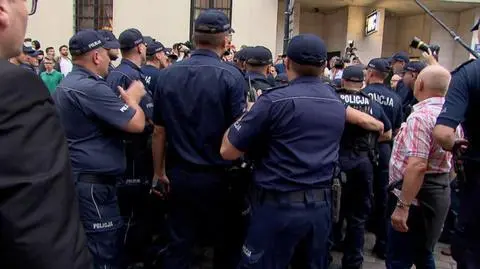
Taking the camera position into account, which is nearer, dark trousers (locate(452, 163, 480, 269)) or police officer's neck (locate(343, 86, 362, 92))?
dark trousers (locate(452, 163, 480, 269))

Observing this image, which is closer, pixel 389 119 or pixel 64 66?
pixel 389 119

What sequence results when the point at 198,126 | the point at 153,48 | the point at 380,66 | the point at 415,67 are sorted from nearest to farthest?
the point at 198,126 < the point at 380,66 < the point at 153,48 < the point at 415,67

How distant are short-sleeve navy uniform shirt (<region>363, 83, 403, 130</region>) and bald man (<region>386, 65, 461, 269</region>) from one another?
135cm

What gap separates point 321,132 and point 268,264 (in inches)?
35.7

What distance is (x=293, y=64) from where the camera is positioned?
2.99 m

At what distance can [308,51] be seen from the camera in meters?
2.92

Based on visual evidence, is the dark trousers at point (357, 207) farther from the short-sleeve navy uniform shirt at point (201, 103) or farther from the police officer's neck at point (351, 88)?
the short-sleeve navy uniform shirt at point (201, 103)

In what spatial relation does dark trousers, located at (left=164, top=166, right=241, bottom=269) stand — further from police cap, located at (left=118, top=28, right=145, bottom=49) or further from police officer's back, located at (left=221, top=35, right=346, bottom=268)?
police cap, located at (left=118, top=28, right=145, bottom=49)

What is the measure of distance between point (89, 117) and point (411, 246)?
2519 millimetres

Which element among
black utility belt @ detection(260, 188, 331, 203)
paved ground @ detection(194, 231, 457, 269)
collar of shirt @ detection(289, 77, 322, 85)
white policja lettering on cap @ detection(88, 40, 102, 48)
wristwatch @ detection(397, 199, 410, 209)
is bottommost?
paved ground @ detection(194, 231, 457, 269)

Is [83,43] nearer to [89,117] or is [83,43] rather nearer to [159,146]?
[89,117]

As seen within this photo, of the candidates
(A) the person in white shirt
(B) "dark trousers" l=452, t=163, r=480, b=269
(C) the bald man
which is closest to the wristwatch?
(C) the bald man

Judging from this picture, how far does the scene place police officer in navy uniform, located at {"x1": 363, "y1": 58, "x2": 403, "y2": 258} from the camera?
4.77 m

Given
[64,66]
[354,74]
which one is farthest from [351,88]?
[64,66]
